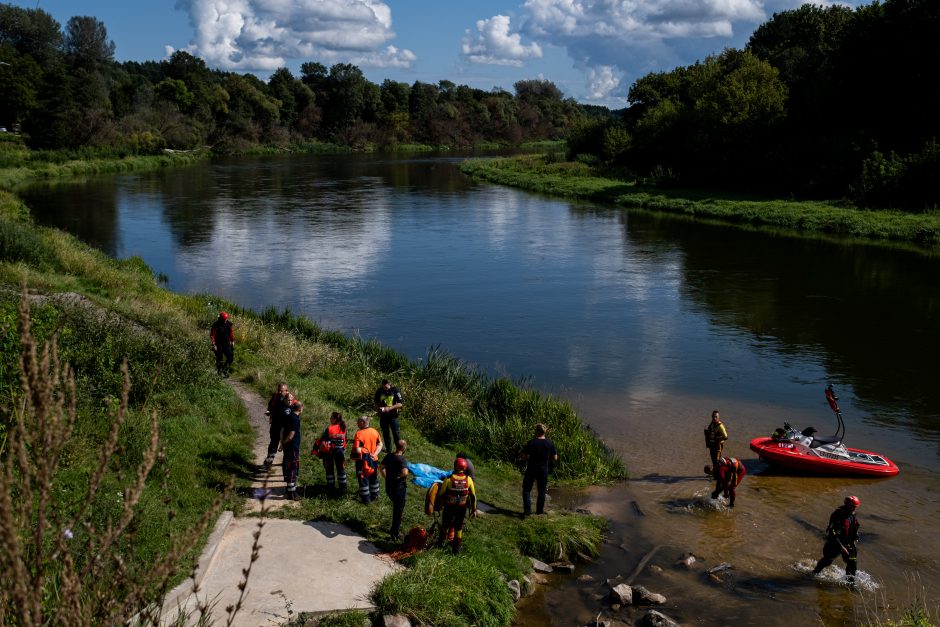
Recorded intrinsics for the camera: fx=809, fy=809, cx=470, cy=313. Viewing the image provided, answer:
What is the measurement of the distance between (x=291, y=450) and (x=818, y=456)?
10854mm

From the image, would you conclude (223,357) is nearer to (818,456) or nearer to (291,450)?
(291,450)

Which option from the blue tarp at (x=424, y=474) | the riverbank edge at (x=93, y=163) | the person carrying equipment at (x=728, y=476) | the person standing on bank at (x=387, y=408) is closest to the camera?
the blue tarp at (x=424, y=474)

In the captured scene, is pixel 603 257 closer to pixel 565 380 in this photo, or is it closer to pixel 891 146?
pixel 565 380

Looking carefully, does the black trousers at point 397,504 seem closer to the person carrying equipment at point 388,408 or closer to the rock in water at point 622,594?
the rock in water at point 622,594

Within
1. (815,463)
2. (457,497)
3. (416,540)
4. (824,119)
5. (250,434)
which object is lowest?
(815,463)

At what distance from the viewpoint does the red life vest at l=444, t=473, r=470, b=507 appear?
11273 millimetres

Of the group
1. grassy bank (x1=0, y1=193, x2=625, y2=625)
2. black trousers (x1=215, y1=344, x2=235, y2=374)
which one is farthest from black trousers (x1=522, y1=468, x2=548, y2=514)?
black trousers (x1=215, y1=344, x2=235, y2=374)

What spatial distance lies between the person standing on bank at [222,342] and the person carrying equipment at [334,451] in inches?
245

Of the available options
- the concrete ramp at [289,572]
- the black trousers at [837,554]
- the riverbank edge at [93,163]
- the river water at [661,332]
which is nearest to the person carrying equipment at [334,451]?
the concrete ramp at [289,572]

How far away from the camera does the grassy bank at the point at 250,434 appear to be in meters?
10.5

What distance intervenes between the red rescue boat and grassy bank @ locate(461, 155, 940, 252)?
95.3ft

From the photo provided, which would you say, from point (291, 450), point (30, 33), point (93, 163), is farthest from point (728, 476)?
point (30, 33)

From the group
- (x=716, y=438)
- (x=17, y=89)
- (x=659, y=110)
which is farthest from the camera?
(x=17, y=89)

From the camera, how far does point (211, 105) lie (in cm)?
12081
